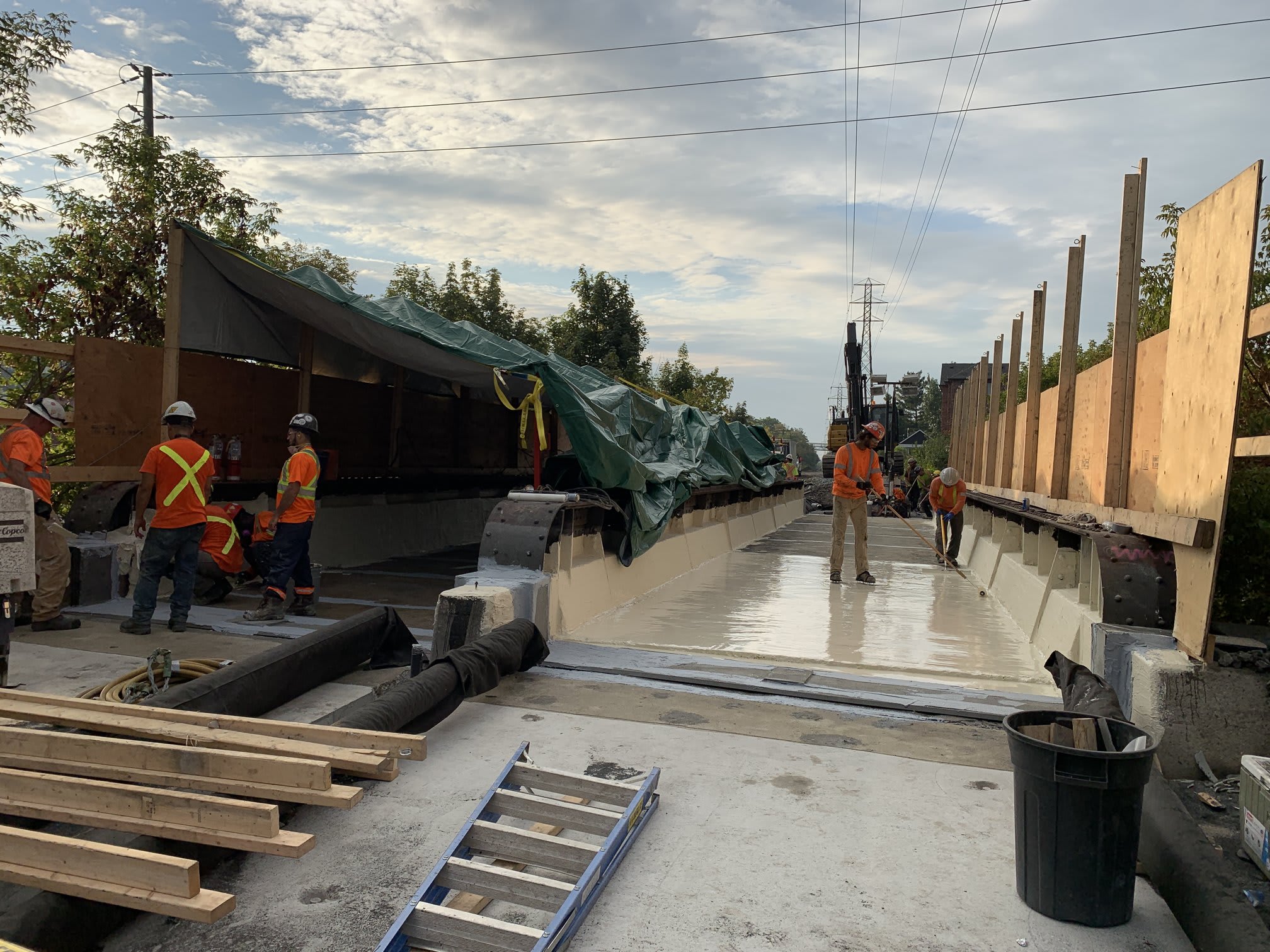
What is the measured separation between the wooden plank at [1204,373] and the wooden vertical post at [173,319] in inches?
335

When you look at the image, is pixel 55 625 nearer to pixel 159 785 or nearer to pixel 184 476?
pixel 184 476

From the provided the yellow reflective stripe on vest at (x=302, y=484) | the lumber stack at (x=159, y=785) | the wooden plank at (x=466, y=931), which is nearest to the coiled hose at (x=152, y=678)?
the lumber stack at (x=159, y=785)

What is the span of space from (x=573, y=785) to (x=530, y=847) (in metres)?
0.50

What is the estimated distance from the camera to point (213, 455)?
934 cm

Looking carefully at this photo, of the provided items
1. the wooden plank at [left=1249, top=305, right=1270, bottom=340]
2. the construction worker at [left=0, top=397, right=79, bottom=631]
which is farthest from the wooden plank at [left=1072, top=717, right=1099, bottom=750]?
the construction worker at [left=0, top=397, right=79, bottom=631]

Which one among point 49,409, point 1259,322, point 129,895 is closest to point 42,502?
point 49,409

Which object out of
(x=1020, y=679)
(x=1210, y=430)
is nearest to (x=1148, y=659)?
(x=1210, y=430)

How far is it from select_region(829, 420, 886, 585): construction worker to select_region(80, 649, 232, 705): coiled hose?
7.62 m

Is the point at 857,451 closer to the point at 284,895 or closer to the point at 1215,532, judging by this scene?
the point at 1215,532

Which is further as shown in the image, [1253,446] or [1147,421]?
[1147,421]

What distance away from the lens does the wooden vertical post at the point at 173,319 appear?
27.6ft

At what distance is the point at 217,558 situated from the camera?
7.82m

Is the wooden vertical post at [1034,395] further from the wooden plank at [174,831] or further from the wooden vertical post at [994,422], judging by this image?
the wooden plank at [174,831]

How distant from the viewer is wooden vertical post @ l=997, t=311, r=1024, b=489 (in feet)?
38.7
